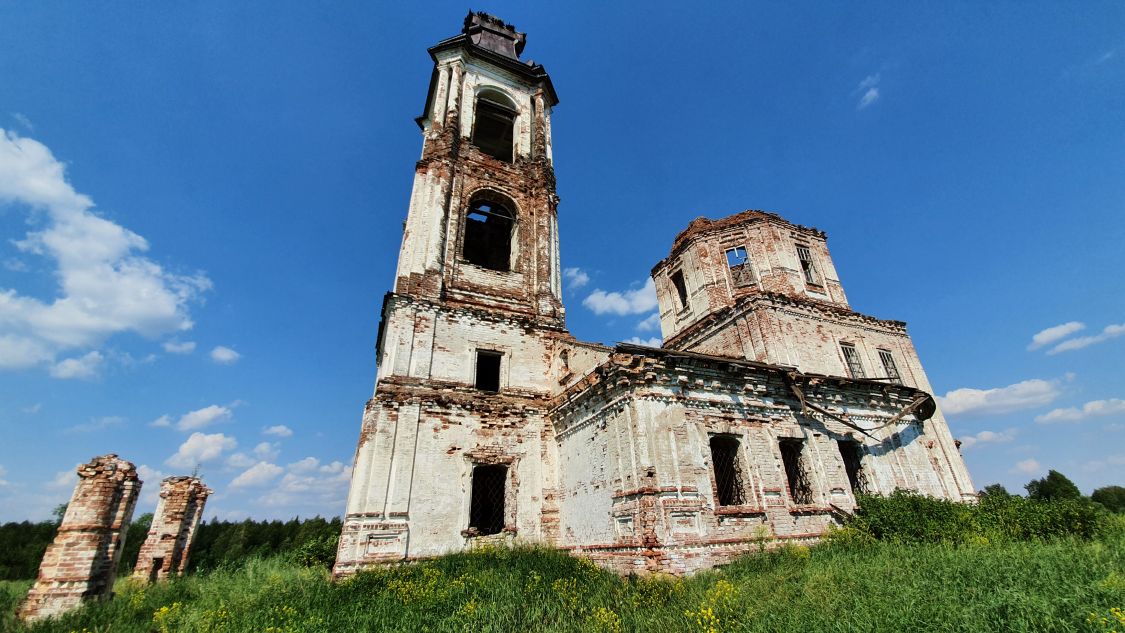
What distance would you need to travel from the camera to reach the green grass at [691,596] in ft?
14.8

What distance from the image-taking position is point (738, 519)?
9.13 meters

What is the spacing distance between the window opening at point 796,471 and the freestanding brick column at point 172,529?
1843cm

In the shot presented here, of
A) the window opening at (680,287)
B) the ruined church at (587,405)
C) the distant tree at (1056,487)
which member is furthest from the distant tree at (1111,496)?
the window opening at (680,287)

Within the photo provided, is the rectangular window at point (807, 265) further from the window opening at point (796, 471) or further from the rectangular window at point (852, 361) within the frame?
the window opening at point (796, 471)

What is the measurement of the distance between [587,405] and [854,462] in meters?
7.63

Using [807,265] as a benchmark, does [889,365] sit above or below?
below

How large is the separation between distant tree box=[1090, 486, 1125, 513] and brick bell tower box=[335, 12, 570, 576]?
60.3m

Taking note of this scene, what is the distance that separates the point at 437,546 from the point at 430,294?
21.3ft

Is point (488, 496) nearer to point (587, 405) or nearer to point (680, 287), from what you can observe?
point (587, 405)

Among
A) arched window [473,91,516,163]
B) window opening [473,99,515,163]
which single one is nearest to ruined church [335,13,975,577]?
arched window [473,91,516,163]

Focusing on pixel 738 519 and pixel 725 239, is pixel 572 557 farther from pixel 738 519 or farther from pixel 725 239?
pixel 725 239

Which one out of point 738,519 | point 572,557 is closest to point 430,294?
point 572,557

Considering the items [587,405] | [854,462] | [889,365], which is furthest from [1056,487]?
[587,405]

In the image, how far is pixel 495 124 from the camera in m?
20.7
